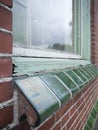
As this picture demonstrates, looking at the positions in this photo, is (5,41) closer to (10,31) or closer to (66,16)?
(10,31)

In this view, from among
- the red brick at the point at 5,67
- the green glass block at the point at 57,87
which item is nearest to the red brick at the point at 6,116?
the red brick at the point at 5,67

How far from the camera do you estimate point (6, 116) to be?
1.17m

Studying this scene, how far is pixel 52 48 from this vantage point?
258cm

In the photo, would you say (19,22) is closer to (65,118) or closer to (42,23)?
(42,23)

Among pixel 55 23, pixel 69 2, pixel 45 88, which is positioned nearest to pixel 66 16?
pixel 69 2

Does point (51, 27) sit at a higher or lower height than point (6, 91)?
higher

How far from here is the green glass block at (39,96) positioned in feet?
3.98

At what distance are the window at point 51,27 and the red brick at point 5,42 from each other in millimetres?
391

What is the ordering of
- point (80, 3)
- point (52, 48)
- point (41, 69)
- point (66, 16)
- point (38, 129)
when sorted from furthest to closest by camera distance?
point (80, 3), point (66, 16), point (52, 48), point (41, 69), point (38, 129)

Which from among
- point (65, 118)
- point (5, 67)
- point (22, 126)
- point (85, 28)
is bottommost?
point (65, 118)

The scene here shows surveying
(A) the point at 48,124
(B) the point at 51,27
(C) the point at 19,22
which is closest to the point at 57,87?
(A) the point at 48,124

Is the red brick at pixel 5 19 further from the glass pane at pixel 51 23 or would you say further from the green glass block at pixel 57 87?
the glass pane at pixel 51 23

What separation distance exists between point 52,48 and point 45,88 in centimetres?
115

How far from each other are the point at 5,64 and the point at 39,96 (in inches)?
9.7
